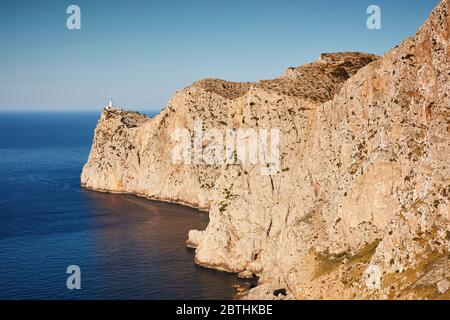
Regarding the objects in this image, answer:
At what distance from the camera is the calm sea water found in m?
82.7

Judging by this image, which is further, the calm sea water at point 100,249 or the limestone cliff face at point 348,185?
the calm sea water at point 100,249

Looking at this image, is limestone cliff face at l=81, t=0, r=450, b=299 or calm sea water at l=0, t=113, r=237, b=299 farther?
calm sea water at l=0, t=113, r=237, b=299

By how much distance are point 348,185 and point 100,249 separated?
5444 cm

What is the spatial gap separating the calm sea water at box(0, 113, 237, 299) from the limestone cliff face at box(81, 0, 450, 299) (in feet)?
24.9

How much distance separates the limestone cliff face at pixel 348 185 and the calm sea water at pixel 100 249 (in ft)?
24.9

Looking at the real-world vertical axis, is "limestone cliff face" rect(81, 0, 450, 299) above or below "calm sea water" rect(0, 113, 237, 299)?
above

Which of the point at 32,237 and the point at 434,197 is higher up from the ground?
the point at 434,197

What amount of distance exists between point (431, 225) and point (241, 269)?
43.4 meters

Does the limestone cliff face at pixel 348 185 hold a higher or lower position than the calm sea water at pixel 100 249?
higher

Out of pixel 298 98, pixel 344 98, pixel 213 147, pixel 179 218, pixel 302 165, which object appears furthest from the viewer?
pixel 213 147

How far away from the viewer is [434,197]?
56.0m

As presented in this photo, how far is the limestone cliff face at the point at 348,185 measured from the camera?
5634 centimetres
